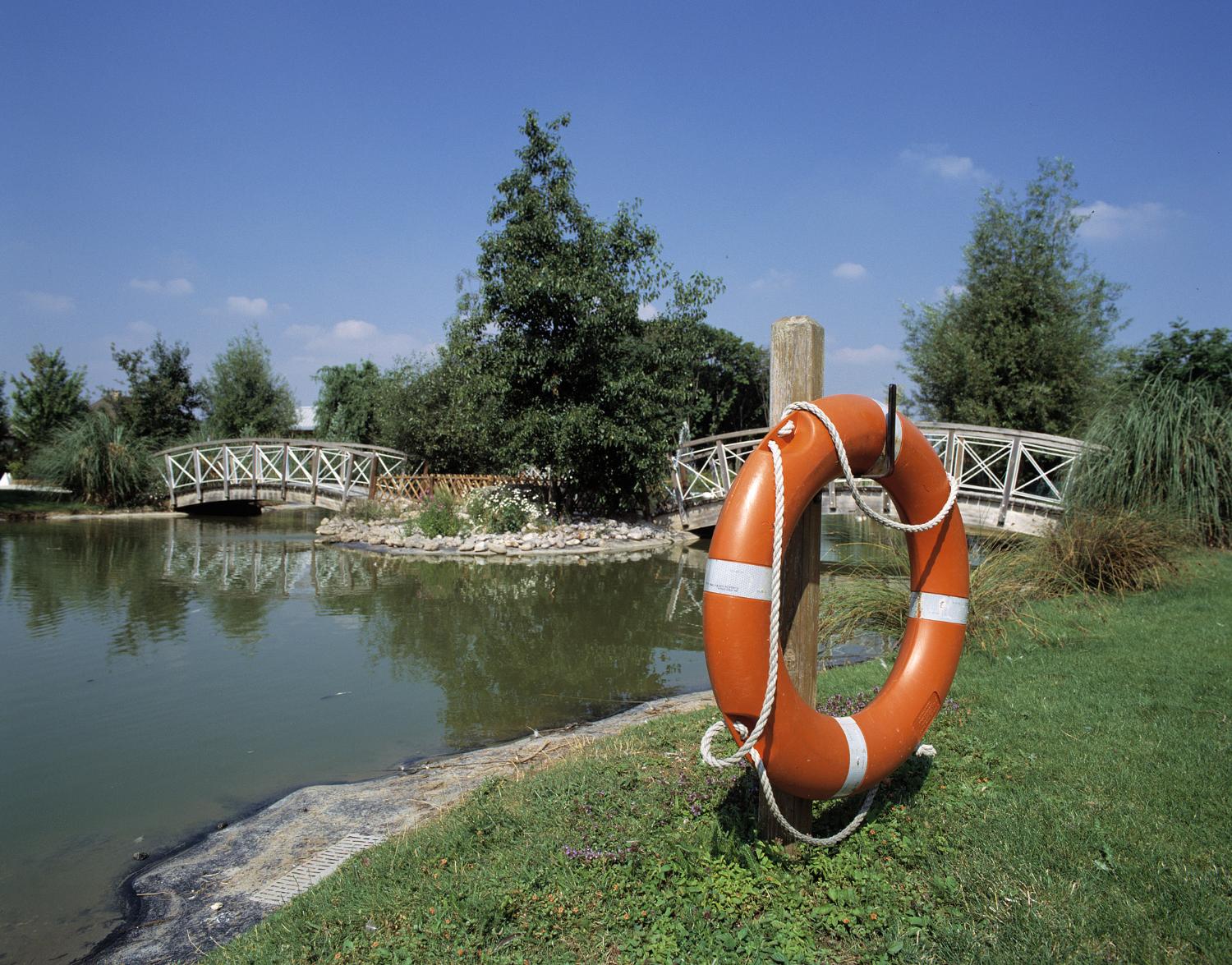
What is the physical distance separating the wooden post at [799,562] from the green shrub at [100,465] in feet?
63.3

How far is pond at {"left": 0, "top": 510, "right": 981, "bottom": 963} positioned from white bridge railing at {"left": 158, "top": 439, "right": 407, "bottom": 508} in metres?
6.30

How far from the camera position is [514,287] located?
13.9 meters

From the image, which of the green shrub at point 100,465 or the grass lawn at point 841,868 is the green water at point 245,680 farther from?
the green shrub at point 100,465

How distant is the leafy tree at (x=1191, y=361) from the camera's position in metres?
9.16

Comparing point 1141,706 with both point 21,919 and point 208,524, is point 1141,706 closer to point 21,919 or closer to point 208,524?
point 21,919

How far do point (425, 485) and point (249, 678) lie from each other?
40.1 feet

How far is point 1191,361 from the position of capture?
372 inches

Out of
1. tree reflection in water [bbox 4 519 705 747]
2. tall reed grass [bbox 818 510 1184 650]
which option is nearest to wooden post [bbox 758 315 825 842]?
tree reflection in water [bbox 4 519 705 747]

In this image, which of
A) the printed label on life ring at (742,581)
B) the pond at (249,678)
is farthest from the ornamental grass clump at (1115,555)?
the printed label on life ring at (742,581)

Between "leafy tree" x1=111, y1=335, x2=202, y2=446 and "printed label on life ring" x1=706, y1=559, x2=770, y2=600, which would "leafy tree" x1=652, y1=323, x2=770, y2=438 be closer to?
"leafy tree" x1=111, y1=335, x2=202, y2=446

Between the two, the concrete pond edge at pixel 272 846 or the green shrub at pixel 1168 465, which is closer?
the concrete pond edge at pixel 272 846

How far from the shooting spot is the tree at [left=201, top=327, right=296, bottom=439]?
2673cm

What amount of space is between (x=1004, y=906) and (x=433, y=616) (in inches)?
273

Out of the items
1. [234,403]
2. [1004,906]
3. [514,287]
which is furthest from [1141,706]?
[234,403]
